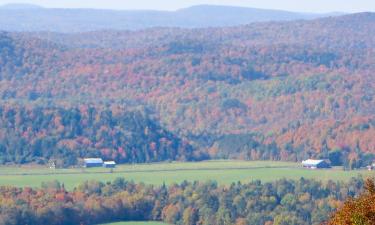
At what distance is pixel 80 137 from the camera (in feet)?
288

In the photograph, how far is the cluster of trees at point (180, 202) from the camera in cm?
5606

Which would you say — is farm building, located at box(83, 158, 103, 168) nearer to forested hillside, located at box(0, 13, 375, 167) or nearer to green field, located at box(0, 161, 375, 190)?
green field, located at box(0, 161, 375, 190)

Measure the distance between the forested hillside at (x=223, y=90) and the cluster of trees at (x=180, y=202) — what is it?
1979 cm

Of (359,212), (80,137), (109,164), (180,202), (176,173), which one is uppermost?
(359,212)

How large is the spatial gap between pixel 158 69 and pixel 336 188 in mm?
64227

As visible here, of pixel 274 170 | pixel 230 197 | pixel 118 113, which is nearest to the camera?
pixel 230 197

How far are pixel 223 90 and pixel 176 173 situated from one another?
45947 mm

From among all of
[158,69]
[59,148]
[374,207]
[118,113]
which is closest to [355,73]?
[158,69]

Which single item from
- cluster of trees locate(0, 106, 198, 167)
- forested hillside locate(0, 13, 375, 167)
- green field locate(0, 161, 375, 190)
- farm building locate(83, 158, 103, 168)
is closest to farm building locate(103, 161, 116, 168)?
farm building locate(83, 158, 103, 168)

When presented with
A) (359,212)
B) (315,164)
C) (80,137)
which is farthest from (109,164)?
(359,212)

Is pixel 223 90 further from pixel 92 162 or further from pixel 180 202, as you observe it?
pixel 180 202

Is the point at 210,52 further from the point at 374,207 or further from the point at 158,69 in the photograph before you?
the point at 374,207

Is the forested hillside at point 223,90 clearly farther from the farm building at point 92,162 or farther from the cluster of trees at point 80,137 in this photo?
the farm building at point 92,162

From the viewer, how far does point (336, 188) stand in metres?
65.2
